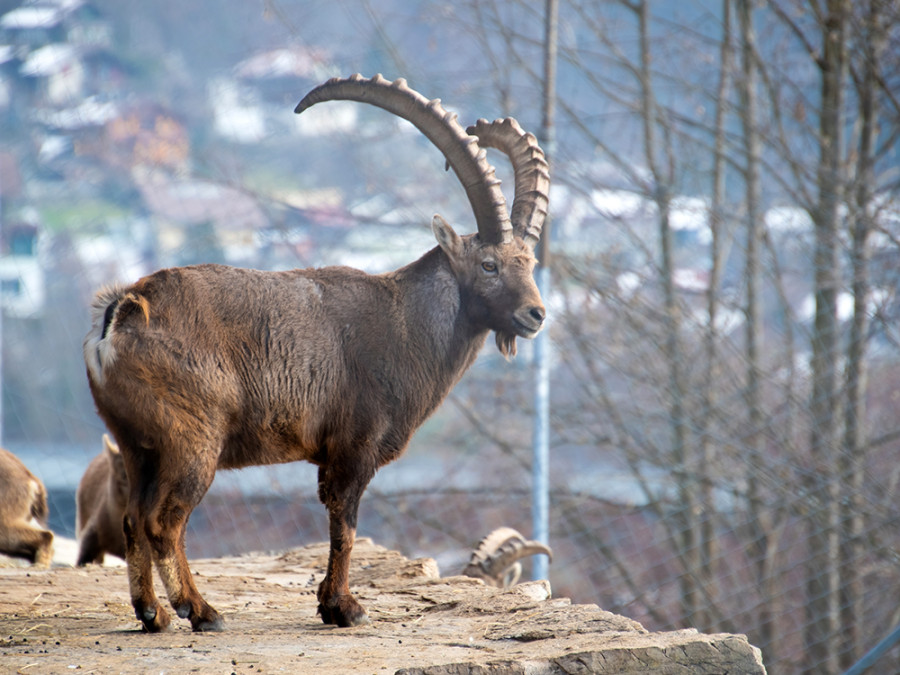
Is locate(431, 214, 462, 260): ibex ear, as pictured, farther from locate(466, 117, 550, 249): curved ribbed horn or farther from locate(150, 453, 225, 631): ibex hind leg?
locate(150, 453, 225, 631): ibex hind leg

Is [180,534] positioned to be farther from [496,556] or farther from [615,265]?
[615,265]

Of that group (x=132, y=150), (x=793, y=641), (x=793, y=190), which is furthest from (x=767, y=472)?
(x=132, y=150)

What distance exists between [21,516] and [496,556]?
8.09 feet

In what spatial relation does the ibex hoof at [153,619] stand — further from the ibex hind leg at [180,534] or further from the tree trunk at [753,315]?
the tree trunk at [753,315]

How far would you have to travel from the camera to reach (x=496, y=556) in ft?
16.4

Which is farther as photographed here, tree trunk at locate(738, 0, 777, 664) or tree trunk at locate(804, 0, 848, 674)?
tree trunk at locate(738, 0, 777, 664)

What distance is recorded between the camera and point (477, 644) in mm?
2932

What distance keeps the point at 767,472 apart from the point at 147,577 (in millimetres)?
5133

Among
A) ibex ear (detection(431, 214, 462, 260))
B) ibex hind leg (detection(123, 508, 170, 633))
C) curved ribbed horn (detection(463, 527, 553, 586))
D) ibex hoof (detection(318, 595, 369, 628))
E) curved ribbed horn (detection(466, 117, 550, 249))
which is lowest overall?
curved ribbed horn (detection(463, 527, 553, 586))

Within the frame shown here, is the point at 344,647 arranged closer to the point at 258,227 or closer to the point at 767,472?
the point at 767,472

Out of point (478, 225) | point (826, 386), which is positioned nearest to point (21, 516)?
point (478, 225)

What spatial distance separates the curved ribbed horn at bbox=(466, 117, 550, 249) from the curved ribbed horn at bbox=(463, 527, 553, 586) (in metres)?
1.95

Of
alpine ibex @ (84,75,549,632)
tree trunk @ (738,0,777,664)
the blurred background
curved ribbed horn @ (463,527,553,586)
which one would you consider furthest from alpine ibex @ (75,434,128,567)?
tree trunk @ (738,0,777,664)

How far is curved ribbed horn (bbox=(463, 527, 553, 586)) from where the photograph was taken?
16.3 feet
